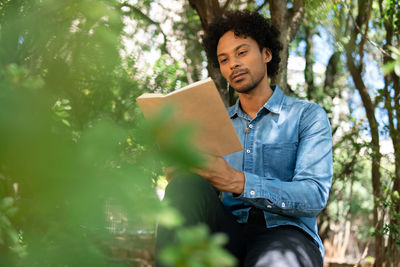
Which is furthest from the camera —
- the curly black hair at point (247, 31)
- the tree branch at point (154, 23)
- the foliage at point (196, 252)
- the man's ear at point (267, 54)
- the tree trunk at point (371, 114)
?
the tree branch at point (154, 23)

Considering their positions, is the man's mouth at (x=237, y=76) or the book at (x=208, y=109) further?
the man's mouth at (x=237, y=76)

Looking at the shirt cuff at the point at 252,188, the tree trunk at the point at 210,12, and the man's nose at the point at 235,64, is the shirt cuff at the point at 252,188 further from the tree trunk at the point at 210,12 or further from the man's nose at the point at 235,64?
the tree trunk at the point at 210,12

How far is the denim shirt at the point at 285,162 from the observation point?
1.46 meters

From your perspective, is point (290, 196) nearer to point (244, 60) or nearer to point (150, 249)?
point (244, 60)

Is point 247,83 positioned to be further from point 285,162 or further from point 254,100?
point 285,162

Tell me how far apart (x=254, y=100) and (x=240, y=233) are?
2.51 ft

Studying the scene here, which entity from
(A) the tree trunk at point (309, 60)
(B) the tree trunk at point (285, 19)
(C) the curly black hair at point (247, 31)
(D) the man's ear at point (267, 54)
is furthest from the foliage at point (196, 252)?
(A) the tree trunk at point (309, 60)

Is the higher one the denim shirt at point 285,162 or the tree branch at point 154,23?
the tree branch at point 154,23

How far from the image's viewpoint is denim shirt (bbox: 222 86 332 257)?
1.46 meters

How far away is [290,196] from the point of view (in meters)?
1.47

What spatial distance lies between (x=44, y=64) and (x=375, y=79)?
449cm

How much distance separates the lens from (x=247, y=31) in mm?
2256

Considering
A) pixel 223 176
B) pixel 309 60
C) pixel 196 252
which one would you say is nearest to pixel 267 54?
pixel 223 176

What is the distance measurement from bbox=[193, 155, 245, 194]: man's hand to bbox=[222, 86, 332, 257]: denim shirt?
28 millimetres
